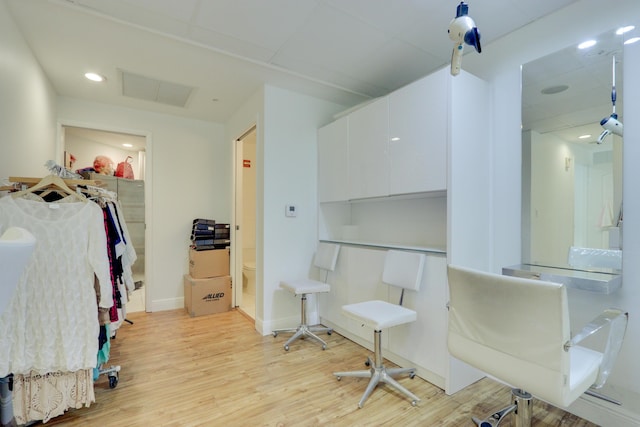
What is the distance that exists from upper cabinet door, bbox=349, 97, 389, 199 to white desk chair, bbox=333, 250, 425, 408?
622 millimetres

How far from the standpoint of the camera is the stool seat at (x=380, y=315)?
1.91 meters

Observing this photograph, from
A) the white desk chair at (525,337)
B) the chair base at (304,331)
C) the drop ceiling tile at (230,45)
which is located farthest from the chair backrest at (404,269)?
the drop ceiling tile at (230,45)

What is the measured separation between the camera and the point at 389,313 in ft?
6.68

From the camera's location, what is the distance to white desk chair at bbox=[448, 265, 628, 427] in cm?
119

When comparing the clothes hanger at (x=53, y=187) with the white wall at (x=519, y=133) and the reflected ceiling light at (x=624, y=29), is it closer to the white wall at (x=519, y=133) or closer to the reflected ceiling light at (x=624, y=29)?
the white wall at (x=519, y=133)

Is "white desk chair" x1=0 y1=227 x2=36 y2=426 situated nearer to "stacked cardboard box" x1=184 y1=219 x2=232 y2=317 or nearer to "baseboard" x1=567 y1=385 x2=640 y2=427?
"baseboard" x1=567 y1=385 x2=640 y2=427

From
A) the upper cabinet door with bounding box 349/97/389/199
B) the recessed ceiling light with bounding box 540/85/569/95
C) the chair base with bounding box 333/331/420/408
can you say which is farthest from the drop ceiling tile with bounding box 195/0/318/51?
the chair base with bounding box 333/331/420/408

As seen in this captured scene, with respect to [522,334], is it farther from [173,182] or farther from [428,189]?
[173,182]

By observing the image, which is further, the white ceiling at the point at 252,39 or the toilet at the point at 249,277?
the toilet at the point at 249,277

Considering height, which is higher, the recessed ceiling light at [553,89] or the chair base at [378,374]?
the recessed ceiling light at [553,89]

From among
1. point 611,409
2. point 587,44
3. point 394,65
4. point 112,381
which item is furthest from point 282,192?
point 611,409

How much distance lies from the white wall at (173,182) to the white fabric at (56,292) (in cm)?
217

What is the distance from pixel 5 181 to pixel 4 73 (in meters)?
0.70

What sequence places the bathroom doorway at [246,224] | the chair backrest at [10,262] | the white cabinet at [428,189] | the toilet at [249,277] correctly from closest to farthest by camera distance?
the chair backrest at [10,262], the white cabinet at [428,189], the bathroom doorway at [246,224], the toilet at [249,277]
